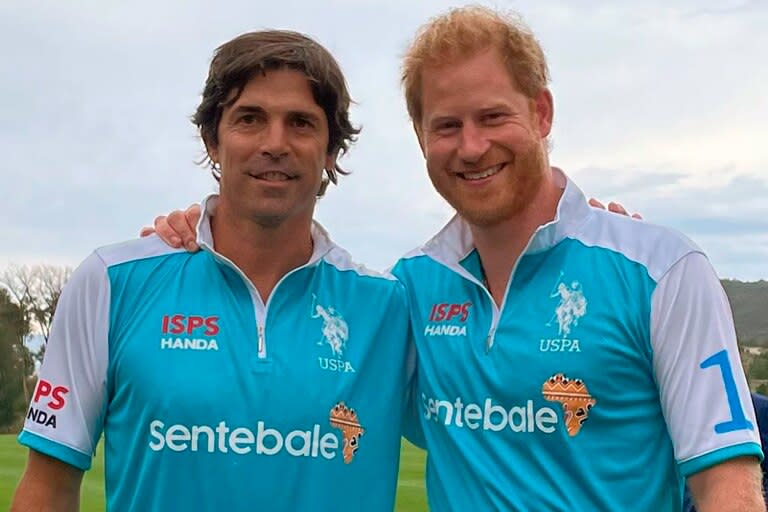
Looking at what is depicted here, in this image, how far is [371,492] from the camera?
327 cm

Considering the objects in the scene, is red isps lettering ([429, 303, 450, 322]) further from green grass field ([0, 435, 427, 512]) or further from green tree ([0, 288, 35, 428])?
green tree ([0, 288, 35, 428])

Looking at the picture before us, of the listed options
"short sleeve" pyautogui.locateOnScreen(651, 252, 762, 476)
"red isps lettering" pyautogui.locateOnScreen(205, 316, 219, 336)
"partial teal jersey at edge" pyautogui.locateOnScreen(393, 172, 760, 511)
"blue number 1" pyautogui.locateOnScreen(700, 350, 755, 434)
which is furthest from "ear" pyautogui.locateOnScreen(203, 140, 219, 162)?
"blue number 1" pyautogui.locateOnScreen(700, 350, 755, 434)

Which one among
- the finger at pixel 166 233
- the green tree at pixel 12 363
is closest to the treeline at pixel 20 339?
the green tree at pixel 12 363

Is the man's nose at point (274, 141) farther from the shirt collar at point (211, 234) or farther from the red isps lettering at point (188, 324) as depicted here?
the red isps lettering at point (188, 324)

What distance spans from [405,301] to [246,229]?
617 mm

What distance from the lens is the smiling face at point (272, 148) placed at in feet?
10.7

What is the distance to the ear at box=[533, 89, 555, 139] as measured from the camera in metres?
3.33

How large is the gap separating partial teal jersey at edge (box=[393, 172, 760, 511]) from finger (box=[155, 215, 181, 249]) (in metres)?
1.04

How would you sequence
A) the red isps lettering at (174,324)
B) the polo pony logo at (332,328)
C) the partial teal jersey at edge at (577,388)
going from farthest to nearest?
the polo pony logo at (332,328), the red isps lettering at (174,324), the partial teal jersey at edge at (577,388)

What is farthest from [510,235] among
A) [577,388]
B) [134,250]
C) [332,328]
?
[134,250]

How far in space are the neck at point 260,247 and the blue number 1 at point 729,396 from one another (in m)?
1.40

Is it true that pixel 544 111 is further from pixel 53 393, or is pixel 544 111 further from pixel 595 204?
pixel 53 393

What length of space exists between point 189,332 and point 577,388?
124cm

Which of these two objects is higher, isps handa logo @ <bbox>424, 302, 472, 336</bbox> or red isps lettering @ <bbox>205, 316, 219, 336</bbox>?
isps handa logo @ <bbox>424, 302, 472, 336</bbox>
